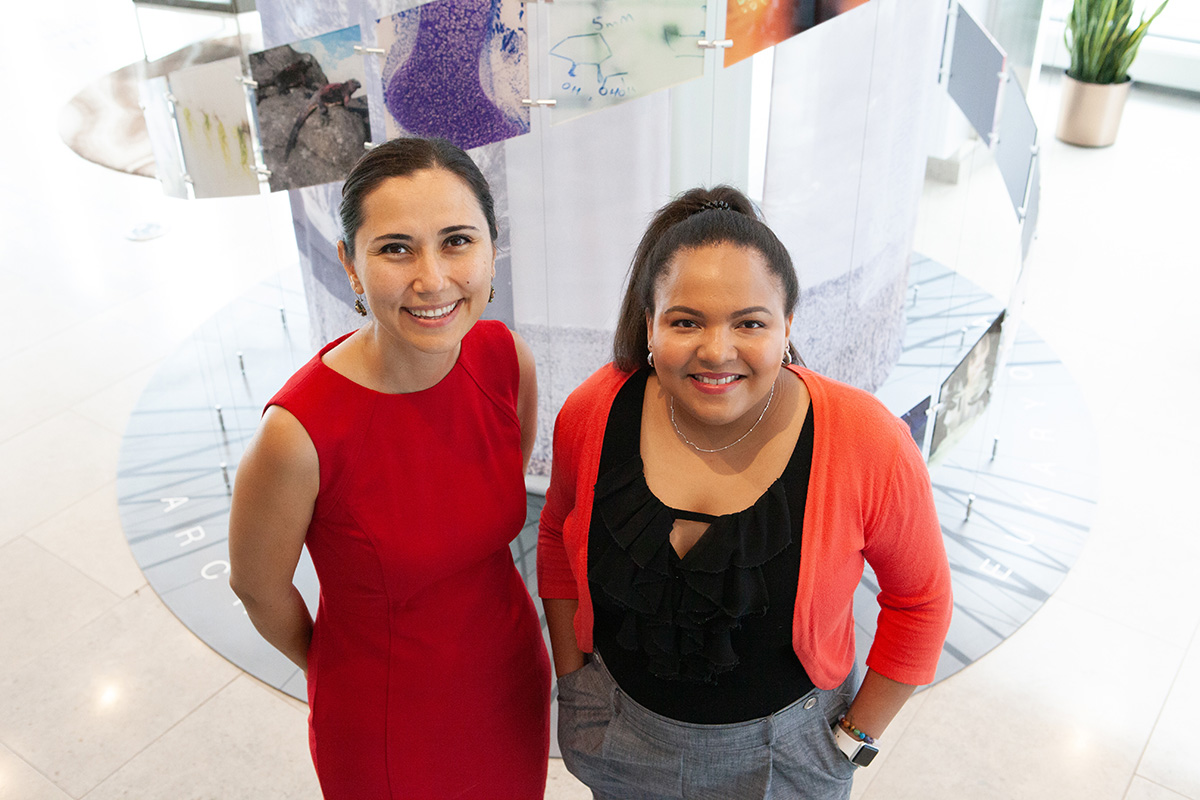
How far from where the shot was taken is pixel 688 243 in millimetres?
1677

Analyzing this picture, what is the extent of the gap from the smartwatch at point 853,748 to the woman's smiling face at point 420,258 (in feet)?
3.23

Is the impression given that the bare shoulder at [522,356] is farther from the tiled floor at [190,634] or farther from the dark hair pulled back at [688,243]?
the tiled floor at [190,634]

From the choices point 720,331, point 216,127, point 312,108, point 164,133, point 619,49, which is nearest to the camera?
point 720,331

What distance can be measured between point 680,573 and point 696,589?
4 cm

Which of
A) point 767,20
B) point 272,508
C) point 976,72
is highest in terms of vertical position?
point 767,20

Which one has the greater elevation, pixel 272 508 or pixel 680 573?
pixel 272 508

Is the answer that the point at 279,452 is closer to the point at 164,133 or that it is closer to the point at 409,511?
the point at 409,511

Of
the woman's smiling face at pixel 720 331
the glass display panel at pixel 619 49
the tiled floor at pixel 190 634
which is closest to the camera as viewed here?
the woman's smiling face at pixel 720 331

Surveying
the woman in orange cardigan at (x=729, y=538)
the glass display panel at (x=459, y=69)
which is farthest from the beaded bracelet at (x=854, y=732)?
the glass display panel at (x=459, y=69)

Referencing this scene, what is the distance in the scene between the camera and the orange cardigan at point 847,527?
1.66 meters

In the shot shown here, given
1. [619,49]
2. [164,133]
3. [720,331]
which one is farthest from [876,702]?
[164,133]

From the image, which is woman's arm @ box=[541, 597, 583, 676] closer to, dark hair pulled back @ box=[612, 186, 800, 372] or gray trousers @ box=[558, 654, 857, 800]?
gray trousers @ box=[558, 654, 857, 800]

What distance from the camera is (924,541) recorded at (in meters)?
1.74

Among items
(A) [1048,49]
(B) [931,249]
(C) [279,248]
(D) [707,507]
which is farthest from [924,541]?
(A) [1048,49]
